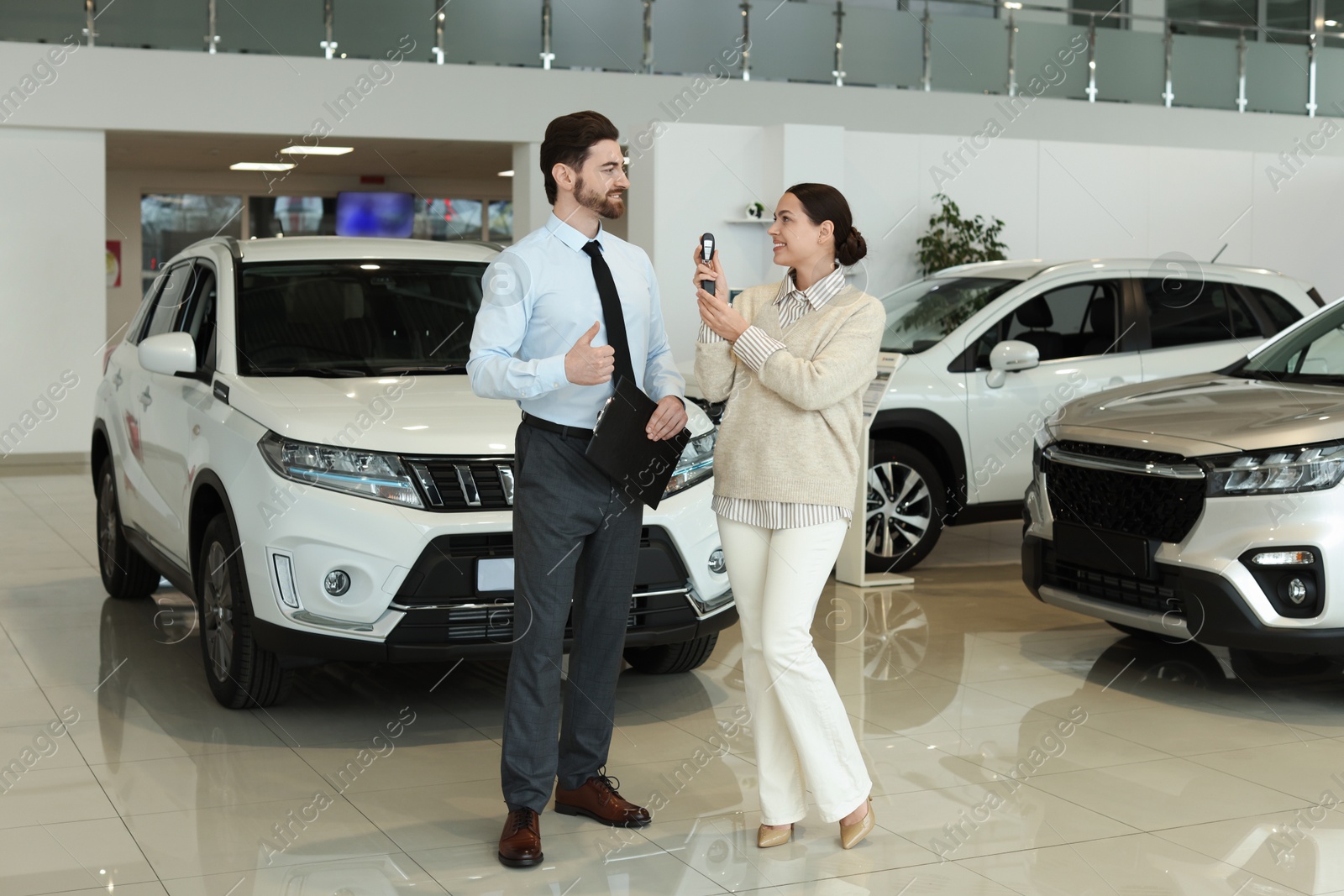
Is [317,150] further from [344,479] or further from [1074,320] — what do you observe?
[344,479]

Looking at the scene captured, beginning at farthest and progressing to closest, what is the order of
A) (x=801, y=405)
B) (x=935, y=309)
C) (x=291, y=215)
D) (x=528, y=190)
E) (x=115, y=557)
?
(x=291, y=215)
(x=528, y=190)
(x=935, y=309)
(x=115, y=557)
(x=801, y=405)

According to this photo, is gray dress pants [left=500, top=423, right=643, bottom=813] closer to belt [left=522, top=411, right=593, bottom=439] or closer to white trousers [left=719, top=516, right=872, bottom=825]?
belt [left=522, top=411, right=593, bottom=439]

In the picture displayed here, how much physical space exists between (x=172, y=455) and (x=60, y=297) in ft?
26.8

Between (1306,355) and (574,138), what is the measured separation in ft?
11.4

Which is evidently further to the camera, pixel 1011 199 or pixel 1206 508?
pixel 1011 199

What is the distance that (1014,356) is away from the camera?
21.7 feet

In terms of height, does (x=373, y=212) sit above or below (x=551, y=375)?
above

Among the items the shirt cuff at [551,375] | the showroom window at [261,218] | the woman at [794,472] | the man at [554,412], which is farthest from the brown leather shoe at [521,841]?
the showroom window at [261,218]

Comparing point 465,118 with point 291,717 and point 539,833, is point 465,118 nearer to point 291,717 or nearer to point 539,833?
point 291,717

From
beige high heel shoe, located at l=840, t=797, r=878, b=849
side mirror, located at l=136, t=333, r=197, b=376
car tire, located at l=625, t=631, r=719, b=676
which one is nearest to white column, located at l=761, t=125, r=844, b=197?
car tire, located at l=625, t=631, r=719, b=676

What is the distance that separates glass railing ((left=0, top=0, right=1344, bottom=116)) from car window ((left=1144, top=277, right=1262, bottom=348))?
6847 millimetres

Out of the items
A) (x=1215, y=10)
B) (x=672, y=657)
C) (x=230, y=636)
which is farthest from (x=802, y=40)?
(x=230, y=636)

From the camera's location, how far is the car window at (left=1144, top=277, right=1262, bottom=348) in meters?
7.19

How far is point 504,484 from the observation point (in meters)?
4.09
